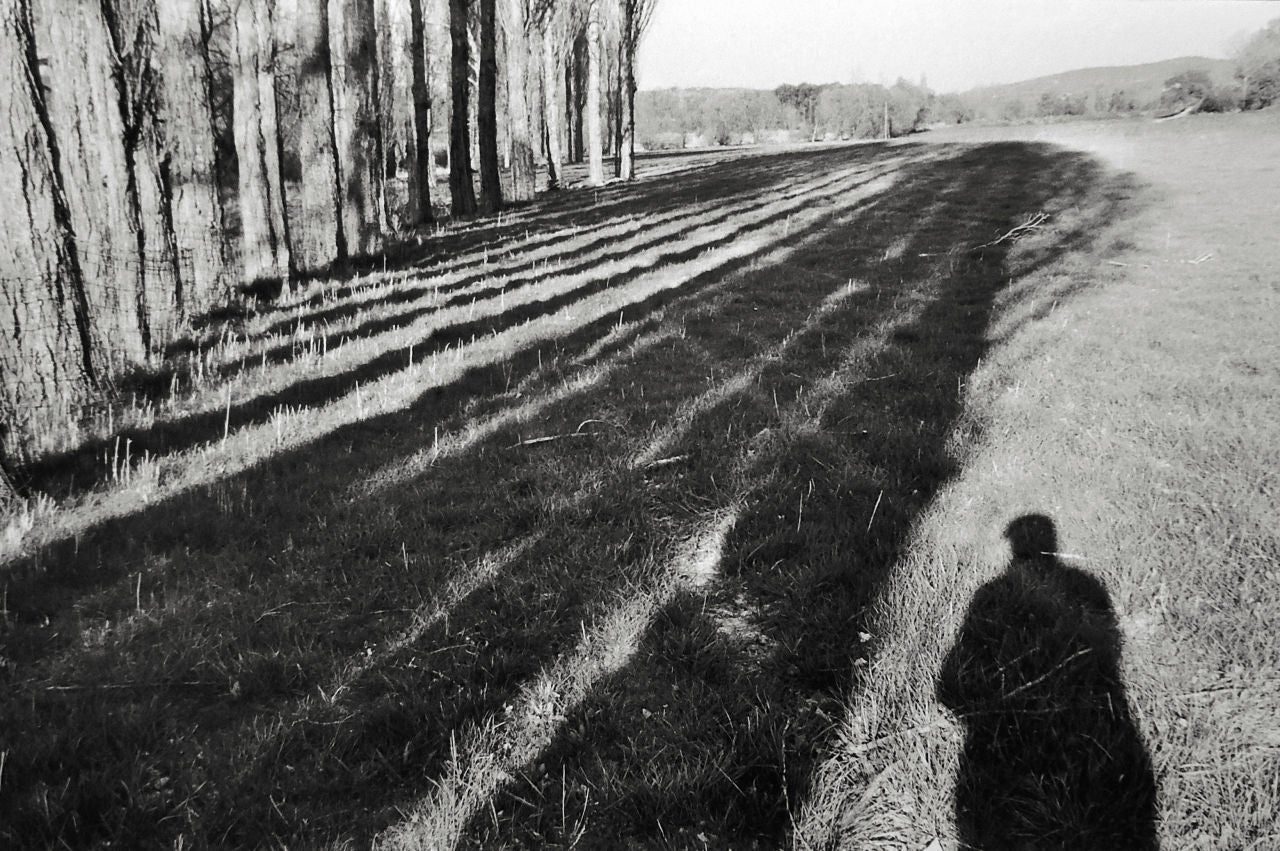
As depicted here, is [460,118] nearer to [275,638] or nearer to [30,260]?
[30,260]

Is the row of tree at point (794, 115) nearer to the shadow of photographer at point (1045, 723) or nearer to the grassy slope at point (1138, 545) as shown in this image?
the grassy slope at point (1138, 545)

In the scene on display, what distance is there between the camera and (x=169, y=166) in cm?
843

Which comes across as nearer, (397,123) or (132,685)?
(132,685)

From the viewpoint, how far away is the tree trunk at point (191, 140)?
7.70m

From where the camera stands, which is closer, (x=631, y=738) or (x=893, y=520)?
(x=631, y=738)

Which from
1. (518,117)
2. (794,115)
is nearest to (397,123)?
(518,117)

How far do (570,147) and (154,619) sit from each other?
1825 inches

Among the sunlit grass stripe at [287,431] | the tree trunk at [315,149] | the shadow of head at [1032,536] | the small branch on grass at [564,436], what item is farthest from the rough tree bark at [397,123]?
the shadow of head at [1032,536]

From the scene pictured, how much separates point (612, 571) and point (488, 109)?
1448cm

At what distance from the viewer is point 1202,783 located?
5.68 feet

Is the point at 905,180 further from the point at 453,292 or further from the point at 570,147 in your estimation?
the point at 570,147

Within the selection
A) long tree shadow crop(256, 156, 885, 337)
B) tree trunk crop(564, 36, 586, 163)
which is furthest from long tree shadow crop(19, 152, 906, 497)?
tree trunk crop(564, 36, 586, 163)

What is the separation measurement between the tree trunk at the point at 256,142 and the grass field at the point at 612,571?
8.88 ft

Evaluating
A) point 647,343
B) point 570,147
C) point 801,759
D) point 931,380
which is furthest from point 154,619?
point 570,147
